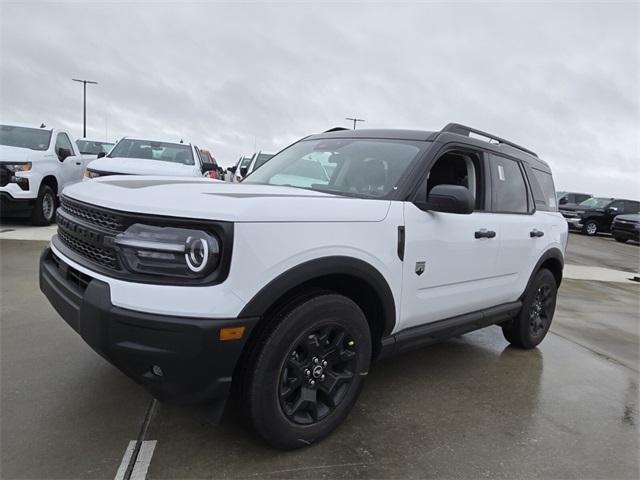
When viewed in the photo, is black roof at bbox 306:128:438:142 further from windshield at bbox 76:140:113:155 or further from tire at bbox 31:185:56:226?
windshield at bbox 76:140:113:155

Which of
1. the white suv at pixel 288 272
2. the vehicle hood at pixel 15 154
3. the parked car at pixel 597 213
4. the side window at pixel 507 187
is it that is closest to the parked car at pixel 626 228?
the parked car at pixel 597 213

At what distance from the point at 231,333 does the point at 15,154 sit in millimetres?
8116

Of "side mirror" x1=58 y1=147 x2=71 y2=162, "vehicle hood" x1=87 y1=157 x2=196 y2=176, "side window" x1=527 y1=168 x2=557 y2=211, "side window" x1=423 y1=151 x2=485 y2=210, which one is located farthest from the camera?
"side mirror" x1=58 y1=147 x2=71 y2=162

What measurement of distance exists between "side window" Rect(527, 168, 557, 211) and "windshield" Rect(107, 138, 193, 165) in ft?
21.7

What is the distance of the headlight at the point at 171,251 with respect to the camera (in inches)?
81.8

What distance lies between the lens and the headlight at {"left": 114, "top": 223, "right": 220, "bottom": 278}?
2.08 meters

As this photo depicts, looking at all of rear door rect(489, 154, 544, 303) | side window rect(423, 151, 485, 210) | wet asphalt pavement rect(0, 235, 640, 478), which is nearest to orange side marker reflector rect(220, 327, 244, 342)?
wet asphalt pavement rect(0, 235, 640, 478)

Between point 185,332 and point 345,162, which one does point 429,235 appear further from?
point 185,332

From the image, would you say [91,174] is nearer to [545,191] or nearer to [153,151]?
[153,151]

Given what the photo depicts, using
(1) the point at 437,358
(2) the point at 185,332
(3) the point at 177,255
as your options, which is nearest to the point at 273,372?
(2) the point at 185,332

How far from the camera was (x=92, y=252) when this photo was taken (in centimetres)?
243

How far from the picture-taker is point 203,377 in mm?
2123

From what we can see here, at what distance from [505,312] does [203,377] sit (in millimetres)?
2732

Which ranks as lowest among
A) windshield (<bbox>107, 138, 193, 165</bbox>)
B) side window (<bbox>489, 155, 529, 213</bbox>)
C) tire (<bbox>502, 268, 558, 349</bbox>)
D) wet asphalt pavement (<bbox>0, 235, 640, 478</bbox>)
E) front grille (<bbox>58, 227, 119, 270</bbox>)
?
wet asphalt pavement (<bbox>0, 235, 640, 478</bbox>)
